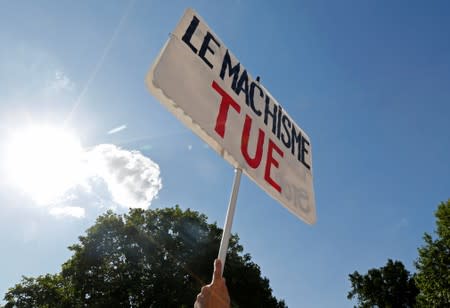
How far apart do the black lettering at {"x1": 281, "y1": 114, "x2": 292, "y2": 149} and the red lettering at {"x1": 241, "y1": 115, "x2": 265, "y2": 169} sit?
0.38 m

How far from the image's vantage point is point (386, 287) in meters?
35.0

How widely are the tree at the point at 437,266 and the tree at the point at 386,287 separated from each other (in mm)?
14582

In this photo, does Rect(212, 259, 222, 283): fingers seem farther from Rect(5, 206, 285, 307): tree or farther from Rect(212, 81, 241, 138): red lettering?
Rect(5, 206, 285, 307): tree

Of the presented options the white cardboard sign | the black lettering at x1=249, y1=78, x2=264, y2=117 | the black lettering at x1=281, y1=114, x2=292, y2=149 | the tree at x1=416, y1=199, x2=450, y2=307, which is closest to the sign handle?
the white cardboard sign

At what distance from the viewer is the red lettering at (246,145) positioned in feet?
7.12

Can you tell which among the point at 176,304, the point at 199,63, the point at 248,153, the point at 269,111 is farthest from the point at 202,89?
the point at 176,304

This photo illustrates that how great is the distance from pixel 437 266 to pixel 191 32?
80.0 feet

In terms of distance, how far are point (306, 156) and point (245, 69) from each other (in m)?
1.05

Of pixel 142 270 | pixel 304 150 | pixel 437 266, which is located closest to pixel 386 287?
pixel 437 266

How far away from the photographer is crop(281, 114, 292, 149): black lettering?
2.71m

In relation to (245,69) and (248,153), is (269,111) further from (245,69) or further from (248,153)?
(248,153)

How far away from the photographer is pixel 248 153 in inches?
86.4

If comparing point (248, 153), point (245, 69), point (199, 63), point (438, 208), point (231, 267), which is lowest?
point (248, 153)

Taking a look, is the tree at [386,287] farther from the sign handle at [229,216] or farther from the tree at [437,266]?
the sign handle at [229,216]
